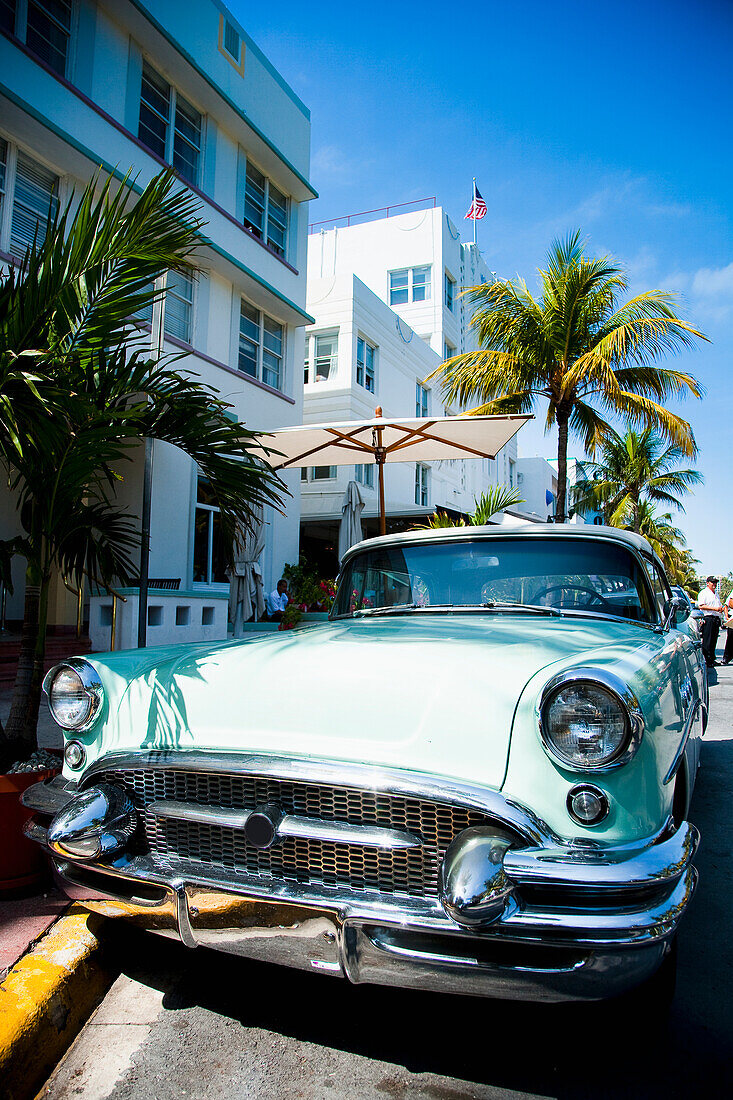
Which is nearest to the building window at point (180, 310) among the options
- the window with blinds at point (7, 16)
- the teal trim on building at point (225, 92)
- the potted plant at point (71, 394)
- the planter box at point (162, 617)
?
the teal trim on building at point (225, 92)

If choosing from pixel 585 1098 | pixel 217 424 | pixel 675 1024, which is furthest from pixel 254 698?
pixel 217 424

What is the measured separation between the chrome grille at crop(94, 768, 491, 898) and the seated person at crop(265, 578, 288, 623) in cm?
914

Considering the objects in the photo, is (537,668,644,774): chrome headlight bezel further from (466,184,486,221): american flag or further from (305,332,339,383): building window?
(466,184,486,221): american flag

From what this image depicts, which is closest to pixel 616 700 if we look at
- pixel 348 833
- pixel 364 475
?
pixel 348 833

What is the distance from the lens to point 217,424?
10.7 feet

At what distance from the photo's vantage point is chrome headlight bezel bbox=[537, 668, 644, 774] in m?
1.52

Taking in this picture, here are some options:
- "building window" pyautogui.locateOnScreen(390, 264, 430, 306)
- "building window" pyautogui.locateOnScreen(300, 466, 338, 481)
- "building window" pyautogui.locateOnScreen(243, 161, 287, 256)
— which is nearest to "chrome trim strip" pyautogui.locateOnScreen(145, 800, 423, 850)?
"building window" pyautogui.locateOnScreen(243, 161, 287, 256)

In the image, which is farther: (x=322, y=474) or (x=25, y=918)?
(x=322, y=474)

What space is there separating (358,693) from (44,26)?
10175 millimetres

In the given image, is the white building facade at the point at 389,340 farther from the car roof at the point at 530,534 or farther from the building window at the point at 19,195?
the car roof at the point at 530,534

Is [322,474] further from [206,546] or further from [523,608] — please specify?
[523,608]

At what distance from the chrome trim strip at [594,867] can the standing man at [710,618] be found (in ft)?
33.9

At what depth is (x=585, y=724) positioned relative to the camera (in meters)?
1.55

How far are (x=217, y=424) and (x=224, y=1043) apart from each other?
2.40 metres
